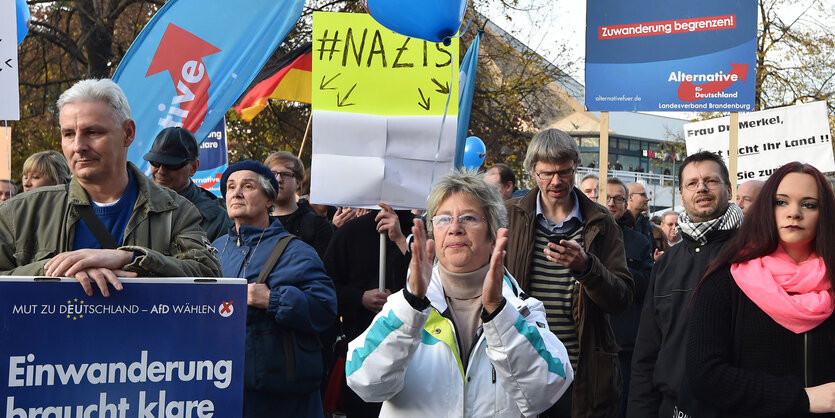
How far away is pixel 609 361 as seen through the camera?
4.37 meters

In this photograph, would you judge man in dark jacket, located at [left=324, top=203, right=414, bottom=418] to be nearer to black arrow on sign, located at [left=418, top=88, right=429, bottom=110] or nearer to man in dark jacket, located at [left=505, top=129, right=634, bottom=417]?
black arrow on sign, located at [left=418, top=88, right=429, bottom=110]

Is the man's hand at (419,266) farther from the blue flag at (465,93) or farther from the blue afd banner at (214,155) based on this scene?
the blue afd banner at (214,155)

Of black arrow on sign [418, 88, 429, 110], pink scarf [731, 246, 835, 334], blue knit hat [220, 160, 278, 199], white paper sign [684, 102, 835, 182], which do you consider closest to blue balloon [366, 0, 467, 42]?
black arrow on sign [418, 88, 429, 110]

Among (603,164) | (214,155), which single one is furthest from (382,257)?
(214,155)

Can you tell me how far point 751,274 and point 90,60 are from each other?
1466 cm

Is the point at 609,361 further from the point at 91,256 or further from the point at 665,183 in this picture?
the point at 665,183

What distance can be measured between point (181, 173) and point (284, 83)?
5040 mm

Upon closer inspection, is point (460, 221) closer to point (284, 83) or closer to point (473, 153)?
point (284, 83)

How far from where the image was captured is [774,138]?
11.0 m

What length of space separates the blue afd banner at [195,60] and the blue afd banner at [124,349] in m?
3.32

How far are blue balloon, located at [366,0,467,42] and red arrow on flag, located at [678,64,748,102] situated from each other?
186 inches

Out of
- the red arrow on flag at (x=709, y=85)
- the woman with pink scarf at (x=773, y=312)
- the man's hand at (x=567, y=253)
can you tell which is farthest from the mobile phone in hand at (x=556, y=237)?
the red arrow on flag at (x=709, y=85)

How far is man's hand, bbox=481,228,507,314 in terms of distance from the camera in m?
2.96

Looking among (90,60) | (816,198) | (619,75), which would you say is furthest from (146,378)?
(90,60)
